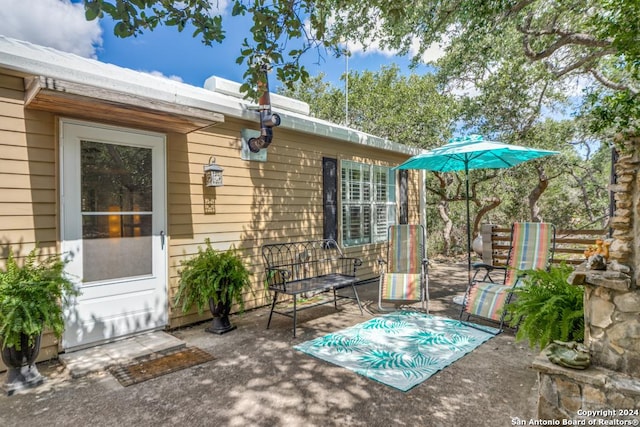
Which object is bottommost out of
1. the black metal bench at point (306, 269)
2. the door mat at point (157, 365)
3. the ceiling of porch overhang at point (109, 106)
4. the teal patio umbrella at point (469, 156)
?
the door mat at point (157, 365)

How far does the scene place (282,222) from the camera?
200 inches

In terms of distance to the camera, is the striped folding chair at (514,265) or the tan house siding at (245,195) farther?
the tan house siding at (245,195)

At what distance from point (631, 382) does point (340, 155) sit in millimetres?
4640

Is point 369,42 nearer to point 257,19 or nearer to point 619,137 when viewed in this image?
point 257,19

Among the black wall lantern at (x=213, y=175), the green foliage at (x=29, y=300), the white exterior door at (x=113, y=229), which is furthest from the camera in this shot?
the black wall lantern at (x=213, y=175)

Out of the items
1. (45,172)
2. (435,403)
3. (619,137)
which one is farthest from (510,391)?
(45,172)

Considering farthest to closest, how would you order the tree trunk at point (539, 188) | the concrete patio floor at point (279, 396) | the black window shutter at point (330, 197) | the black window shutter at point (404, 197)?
the tree trunk at point (539, 188) < the black window shutter at point (404, 197) < the black window shutter at point (330, 197) < the concrete patio floor at point (279, 396)

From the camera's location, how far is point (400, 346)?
3.32 m

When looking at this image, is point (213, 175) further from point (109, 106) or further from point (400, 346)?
point (400, 346)

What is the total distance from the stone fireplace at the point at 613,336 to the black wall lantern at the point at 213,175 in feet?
11.4

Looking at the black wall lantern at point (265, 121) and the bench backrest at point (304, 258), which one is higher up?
the black wall lantern at point (265, 121)

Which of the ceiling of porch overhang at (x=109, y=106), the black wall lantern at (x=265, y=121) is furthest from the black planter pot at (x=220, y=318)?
the black wall lantern at (x=265, y=121)

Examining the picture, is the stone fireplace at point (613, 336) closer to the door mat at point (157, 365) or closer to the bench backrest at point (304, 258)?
the door mat at point (157, 365)

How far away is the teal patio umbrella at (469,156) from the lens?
169 inches
